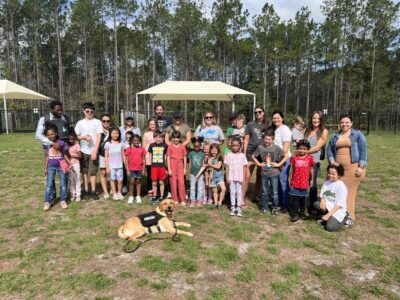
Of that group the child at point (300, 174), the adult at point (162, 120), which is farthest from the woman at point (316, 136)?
the adult at point (162, 120)

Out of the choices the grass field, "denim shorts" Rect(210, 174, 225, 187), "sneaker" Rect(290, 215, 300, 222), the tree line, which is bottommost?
the grass field

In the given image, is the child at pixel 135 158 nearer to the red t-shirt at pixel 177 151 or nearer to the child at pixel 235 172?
the red t-shirt at pixel 177 151

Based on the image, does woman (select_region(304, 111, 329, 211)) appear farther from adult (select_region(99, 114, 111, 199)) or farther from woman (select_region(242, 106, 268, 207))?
adult (select_region(99, 114, 111, 199))

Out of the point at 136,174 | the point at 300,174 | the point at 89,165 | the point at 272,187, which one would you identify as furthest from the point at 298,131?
the point at 89,165

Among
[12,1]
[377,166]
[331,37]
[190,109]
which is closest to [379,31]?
[331,37]

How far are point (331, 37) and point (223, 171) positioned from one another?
33825 millimetres

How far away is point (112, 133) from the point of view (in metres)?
5.44

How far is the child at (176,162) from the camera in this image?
5246mm

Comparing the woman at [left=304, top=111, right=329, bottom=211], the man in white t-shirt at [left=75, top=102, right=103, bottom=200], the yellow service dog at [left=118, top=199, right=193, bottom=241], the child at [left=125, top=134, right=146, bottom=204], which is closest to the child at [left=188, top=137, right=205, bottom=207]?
the child at [left=125, top=134, right=146, bottom=204]

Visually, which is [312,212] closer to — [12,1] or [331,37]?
[331,37]

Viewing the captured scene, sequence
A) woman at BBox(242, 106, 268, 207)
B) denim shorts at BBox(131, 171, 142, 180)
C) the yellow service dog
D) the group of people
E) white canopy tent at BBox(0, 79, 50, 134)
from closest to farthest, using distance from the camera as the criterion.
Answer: the yellow service dog → the group of people → woman at BBox(242, 106, 268, 207) → denim shorts at BBox(131, 171, 142, 180) → white canopy tent at BBox(0, 79, 50, 134)

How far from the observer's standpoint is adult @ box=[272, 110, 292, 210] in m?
4.89

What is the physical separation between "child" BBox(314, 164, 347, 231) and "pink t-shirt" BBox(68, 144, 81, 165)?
423cm

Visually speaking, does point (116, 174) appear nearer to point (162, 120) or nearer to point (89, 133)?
point (89, 133)
